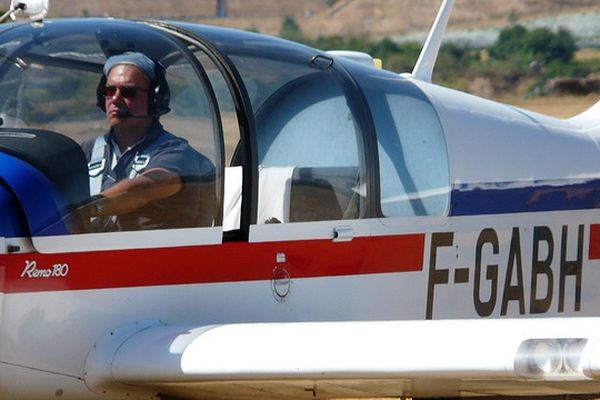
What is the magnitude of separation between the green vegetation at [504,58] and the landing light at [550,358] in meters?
20.8

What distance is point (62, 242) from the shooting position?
538 cm

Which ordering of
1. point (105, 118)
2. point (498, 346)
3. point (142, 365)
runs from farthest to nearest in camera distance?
1. point (105, 118)
2. point (142, 365)
3. point (498, 346)

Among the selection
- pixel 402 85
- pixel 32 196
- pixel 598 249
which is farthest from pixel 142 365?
pixel 598 249

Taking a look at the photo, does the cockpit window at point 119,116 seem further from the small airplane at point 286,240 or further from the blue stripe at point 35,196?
the blue stripe at point 35,196

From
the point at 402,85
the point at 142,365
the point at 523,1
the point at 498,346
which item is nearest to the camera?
the point at 498,346

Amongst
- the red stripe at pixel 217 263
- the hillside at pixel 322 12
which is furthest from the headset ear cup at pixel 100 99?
the hillside at pixel 322 12

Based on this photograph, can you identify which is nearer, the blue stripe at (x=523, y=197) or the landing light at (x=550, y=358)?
the landing light at (x=550, y=358)

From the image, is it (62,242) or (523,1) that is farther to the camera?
(523,1)

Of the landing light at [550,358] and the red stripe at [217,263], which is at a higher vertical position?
the red stripe at [217,263]

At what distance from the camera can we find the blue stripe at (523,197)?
21.8ft

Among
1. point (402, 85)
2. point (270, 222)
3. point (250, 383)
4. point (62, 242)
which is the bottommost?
point (250, 383)

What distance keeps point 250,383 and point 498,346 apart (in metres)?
0.99

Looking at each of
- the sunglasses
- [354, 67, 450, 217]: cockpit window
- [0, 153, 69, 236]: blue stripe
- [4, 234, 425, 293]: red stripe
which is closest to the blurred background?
[354, 67, 450, 217]: cockpit window

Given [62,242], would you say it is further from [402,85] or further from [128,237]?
[402,85]
